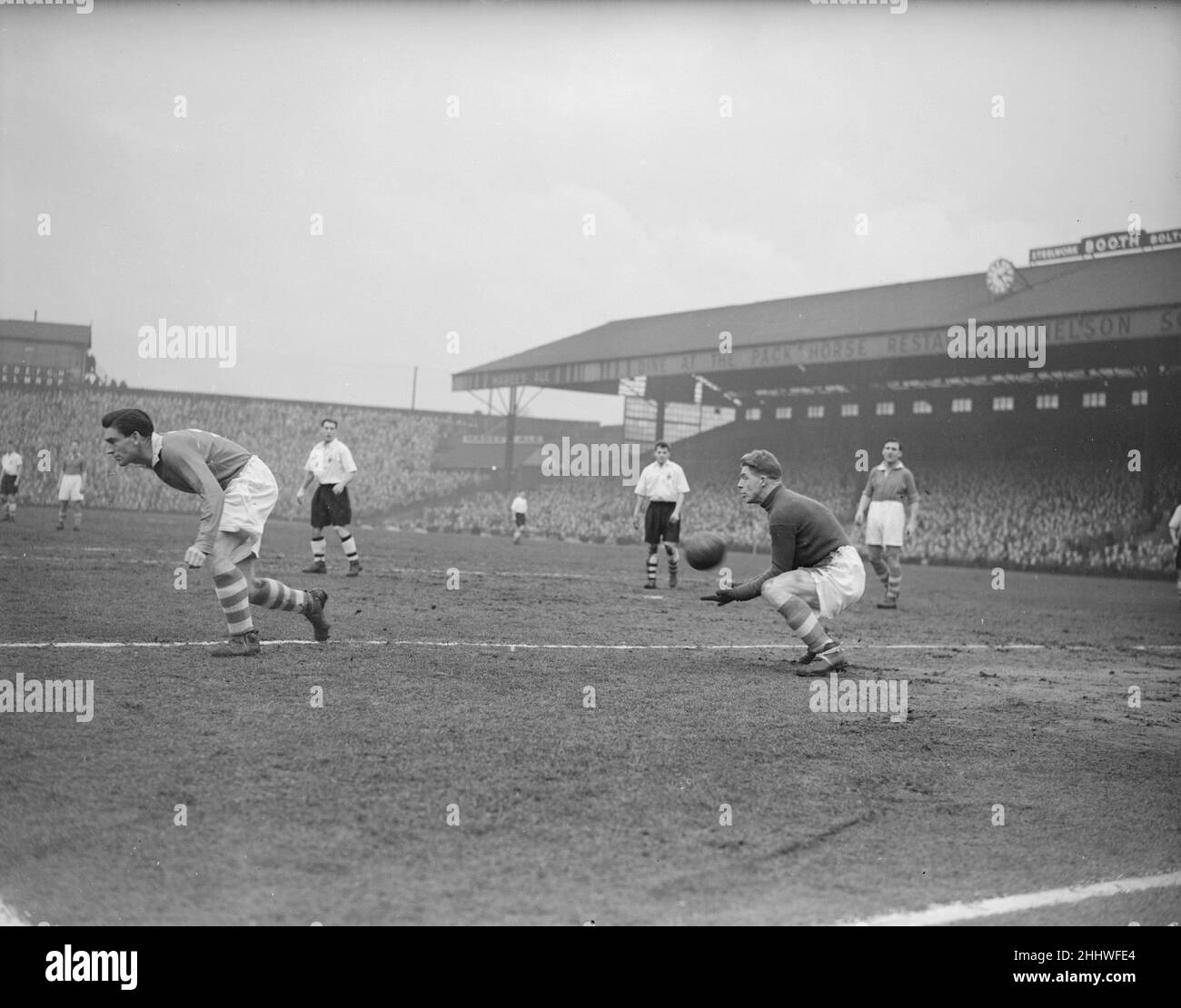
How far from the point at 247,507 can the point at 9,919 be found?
462 centimetres

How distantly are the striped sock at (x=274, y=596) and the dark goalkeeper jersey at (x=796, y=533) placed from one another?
3.08m

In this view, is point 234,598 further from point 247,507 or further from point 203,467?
point 203,467

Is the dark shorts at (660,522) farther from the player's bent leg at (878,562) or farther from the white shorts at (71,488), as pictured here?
the white shorts at (71,488)

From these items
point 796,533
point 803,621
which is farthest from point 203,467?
point 803,621

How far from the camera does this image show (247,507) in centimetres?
729

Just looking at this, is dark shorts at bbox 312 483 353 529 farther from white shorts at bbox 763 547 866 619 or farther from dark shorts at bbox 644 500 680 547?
white shorts at bbox 763 547 866 619

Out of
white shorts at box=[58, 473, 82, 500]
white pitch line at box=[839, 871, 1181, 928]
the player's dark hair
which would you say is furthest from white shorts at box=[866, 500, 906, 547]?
white shorts at box=[58, 473, 82, 500]

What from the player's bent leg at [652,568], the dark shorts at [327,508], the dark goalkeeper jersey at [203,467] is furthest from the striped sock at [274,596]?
the player's bent leg at [652,568]

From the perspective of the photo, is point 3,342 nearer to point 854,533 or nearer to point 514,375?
point 514,375

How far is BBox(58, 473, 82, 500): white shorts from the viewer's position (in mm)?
22562

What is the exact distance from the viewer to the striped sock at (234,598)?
277 inches

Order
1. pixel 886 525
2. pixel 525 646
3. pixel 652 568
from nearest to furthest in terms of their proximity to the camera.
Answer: pixel 525 646 < pixel 886 525 < pixel 652 568

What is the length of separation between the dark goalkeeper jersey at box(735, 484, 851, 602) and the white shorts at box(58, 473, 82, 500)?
62.4 ft

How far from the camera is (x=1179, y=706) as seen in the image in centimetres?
712
